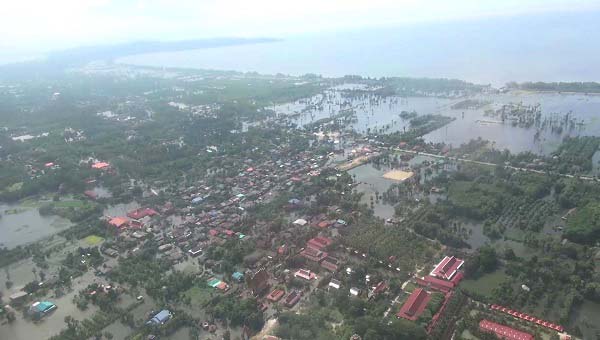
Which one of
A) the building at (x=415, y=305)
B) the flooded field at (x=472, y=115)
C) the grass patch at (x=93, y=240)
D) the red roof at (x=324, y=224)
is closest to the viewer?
the building at (x=415, y=305)

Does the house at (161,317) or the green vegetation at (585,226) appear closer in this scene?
the house at (161,317)

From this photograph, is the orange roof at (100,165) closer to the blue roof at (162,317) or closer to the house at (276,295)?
the blue roof at (162,317)

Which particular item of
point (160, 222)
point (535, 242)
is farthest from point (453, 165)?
point (160, 222)

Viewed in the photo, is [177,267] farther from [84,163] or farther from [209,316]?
[84,163]

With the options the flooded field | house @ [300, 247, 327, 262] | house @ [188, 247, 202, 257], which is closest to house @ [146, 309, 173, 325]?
house @ [188, 247, 202, 257]

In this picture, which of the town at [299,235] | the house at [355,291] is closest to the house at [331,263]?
the town at [299,235]

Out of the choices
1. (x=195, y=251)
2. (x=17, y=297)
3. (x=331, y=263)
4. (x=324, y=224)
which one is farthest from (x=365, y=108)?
(x=17, y=297)

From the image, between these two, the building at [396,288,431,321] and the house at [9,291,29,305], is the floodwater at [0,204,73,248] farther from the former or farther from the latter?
the building at [396,288,431,321]
